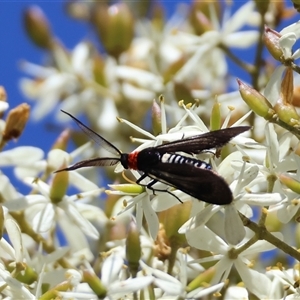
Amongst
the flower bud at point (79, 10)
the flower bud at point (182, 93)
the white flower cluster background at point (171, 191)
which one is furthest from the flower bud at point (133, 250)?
the flower bud at point (79, 10)

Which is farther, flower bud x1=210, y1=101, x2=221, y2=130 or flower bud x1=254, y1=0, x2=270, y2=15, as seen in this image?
flower bud x1=254, y1=0, x2=270, y2=15

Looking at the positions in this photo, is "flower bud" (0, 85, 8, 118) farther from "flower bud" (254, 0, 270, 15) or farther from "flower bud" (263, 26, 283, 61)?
"flower bud" (254, 0, 270, 15)

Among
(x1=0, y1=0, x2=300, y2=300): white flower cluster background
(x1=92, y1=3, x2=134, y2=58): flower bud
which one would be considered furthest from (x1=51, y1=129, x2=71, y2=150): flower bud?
(x1=92, y1=3, x2=134, y2=58): flower bud

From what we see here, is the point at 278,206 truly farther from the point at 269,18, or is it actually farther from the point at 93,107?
the point at 93,107

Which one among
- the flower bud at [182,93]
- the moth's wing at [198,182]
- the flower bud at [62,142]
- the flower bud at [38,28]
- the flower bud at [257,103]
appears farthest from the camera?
the flower bud at [38,28]

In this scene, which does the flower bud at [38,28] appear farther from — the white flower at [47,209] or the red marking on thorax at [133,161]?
the red marking on thorax at [133,161]

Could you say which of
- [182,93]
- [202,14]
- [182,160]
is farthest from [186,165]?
[202,14]
